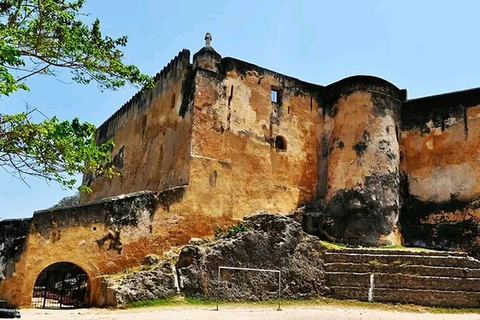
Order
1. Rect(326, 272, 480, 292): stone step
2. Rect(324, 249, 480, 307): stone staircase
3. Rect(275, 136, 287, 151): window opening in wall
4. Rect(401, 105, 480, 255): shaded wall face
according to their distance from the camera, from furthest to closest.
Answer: Rect(275, 136, 287, 151): window opening in wall, Rect(401, 105, 480, 255): shaded wall face, Rect(326, 272, 480, 292): stone step, Rect(324, 249, 480, 307): stone staircase

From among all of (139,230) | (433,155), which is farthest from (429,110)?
(139,230)

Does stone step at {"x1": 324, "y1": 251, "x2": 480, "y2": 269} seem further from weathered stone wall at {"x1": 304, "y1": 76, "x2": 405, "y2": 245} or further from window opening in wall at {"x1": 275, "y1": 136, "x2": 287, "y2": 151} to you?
window opening in wall at {"x1": 275, "y1": 136, "x2": 287, "y2": 151}

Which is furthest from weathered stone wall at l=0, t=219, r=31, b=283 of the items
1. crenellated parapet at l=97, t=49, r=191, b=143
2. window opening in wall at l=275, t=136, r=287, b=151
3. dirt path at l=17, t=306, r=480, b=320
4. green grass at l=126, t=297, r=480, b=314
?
window opening in wall at l=275, t=136, r=287, b=151

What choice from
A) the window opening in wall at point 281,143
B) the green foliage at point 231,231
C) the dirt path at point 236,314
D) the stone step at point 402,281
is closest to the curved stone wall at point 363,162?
the window opening in wall at point 281,143

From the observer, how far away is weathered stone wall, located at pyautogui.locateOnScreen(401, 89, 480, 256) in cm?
1869

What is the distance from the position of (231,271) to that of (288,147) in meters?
6.67

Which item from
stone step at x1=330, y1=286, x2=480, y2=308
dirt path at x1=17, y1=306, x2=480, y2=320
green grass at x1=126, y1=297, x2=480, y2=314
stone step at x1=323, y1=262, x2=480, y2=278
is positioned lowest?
dirt path at x1=17, y1=306, x2=480, y2=320

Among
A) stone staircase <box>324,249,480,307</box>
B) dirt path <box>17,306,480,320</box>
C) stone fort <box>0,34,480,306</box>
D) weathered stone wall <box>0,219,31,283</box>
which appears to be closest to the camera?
dirt path <box>17,306,480,320</box>

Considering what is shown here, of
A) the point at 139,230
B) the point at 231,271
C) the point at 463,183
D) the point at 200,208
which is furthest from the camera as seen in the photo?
the point at 463,183

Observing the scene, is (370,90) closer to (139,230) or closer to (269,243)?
(269,243)

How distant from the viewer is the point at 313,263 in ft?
49.7

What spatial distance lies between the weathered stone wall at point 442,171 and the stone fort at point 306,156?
0.04m

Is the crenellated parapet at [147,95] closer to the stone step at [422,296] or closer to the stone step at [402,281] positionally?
the stone step at [402,281]

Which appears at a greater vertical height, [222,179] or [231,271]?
[222,179]
